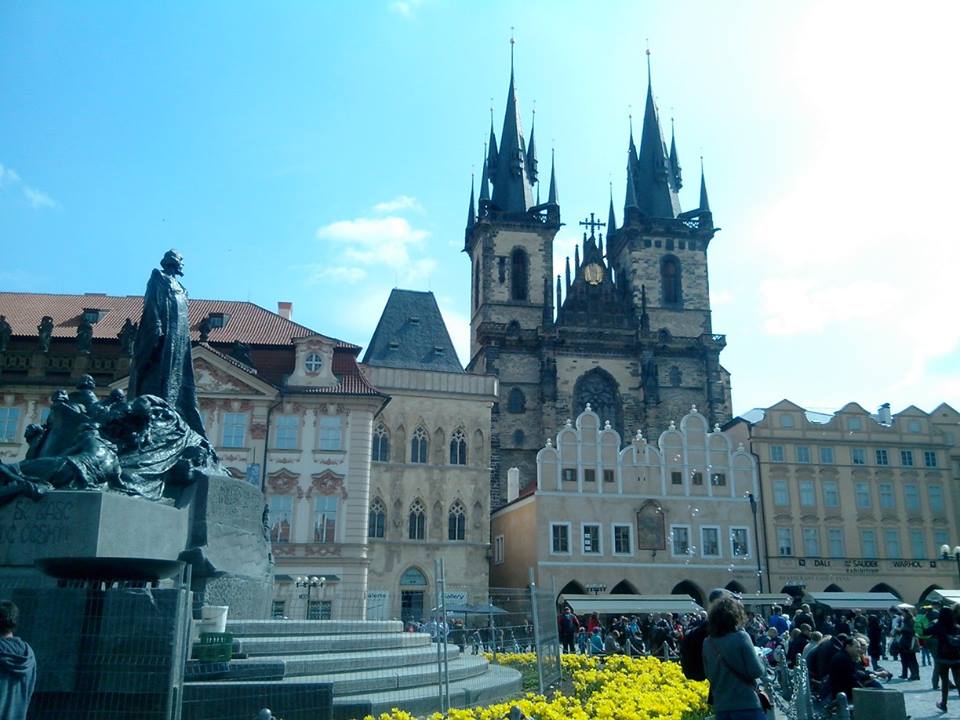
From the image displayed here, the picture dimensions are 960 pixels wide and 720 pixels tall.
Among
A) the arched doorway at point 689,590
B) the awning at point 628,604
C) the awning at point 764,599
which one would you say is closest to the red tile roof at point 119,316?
the awning at point 628,604

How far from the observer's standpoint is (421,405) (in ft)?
128

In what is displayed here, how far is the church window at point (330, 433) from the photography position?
1297 inches

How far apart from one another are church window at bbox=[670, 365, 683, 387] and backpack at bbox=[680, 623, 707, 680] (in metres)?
52.2

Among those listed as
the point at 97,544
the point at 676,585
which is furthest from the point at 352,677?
the point at 676,585

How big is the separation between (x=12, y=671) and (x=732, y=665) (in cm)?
421

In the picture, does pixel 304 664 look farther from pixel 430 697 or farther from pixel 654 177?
pixel 654 177

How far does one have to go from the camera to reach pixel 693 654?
612 centimetres

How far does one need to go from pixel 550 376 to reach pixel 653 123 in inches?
993

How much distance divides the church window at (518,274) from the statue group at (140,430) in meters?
48.2

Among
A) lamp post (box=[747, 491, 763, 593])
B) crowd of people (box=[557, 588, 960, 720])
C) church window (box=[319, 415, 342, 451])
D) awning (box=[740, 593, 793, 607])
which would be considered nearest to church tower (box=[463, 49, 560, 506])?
lamp post (box=[747, 491, 763, 593])

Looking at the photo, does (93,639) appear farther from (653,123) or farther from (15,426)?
(653,123)

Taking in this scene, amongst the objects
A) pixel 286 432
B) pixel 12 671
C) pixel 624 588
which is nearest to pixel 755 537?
pixel 624 588

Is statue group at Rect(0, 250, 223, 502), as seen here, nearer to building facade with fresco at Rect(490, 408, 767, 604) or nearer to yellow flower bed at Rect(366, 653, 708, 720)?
yellow flower bed at Rect(366, 653, 708, 720)

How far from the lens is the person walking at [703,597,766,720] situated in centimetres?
569
